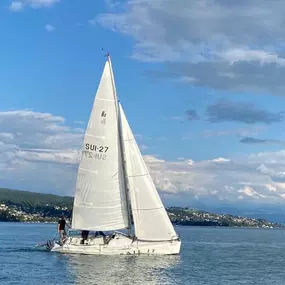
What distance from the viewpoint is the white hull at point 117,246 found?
6000cm

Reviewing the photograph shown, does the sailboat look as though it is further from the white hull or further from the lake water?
Result: the lake water

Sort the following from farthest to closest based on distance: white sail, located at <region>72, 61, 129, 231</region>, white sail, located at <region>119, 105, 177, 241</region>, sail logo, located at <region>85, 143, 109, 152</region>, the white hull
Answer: sail logo, located at <region>85, 143, 109, 152</region>
white sail, located at <region>72, 61, 129, 231</region>
white sail, located at <region>119, 105, 177, 241</region>
the white hull

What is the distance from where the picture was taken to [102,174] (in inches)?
2447

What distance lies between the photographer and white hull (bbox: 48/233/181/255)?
2362 inches

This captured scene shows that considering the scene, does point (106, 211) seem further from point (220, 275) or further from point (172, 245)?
point (220, 275)

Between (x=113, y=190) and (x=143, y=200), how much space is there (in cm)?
316

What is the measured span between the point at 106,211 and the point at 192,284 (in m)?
16.1

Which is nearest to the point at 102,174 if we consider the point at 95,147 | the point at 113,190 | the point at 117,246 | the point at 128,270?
the point at 113,190

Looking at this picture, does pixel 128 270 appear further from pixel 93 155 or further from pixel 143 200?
pixel 93 155

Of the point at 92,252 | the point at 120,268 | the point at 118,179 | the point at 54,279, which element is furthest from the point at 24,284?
the point at 118,179

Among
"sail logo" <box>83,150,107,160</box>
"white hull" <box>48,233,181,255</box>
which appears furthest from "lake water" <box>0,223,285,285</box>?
"sail logo" <box>83,150,107,160</box>

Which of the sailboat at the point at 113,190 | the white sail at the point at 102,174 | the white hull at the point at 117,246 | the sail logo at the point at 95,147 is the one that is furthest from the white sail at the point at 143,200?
the sail logo at the point at 95,147

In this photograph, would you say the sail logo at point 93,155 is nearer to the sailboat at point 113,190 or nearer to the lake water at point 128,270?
the sailboat at point 113,190

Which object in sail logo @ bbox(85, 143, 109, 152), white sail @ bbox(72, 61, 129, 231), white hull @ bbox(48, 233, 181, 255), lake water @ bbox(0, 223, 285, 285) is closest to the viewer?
lake water @ bbox(0, 223, 285, 285)
